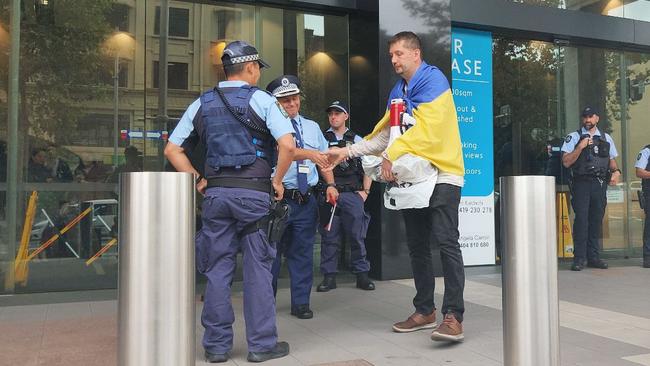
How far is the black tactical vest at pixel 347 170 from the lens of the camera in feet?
20.3

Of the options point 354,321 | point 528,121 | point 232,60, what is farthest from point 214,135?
point 528,121

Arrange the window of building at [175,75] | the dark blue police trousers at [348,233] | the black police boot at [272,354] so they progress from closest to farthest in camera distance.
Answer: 1. the black police boot at [272,354]
2. the dark blue police trousers at [348,233]
3. the window of building at [175,75]

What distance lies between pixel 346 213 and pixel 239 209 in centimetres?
263

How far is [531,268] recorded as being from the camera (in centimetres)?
278

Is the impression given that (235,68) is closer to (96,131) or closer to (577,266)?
(96,131)

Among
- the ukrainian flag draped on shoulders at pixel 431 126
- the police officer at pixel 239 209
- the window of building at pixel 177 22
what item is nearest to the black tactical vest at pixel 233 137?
the police officer at pixel 239 209

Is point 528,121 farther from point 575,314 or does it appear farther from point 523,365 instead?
point 523,365

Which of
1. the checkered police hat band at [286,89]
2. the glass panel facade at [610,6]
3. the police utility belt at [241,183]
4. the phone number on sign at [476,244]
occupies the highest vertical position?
the glass panel facade at [610,6]

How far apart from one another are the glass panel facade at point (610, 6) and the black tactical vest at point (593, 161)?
6.38ft

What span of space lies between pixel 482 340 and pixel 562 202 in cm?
497

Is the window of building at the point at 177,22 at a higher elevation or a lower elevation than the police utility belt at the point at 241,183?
higher

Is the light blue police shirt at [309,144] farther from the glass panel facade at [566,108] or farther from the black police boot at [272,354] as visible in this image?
the glass panel facade at [566,108]

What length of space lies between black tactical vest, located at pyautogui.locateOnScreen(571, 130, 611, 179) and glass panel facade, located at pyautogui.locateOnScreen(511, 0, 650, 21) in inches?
76.6

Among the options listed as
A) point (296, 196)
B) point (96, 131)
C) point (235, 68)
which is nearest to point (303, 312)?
point (296, 196)
